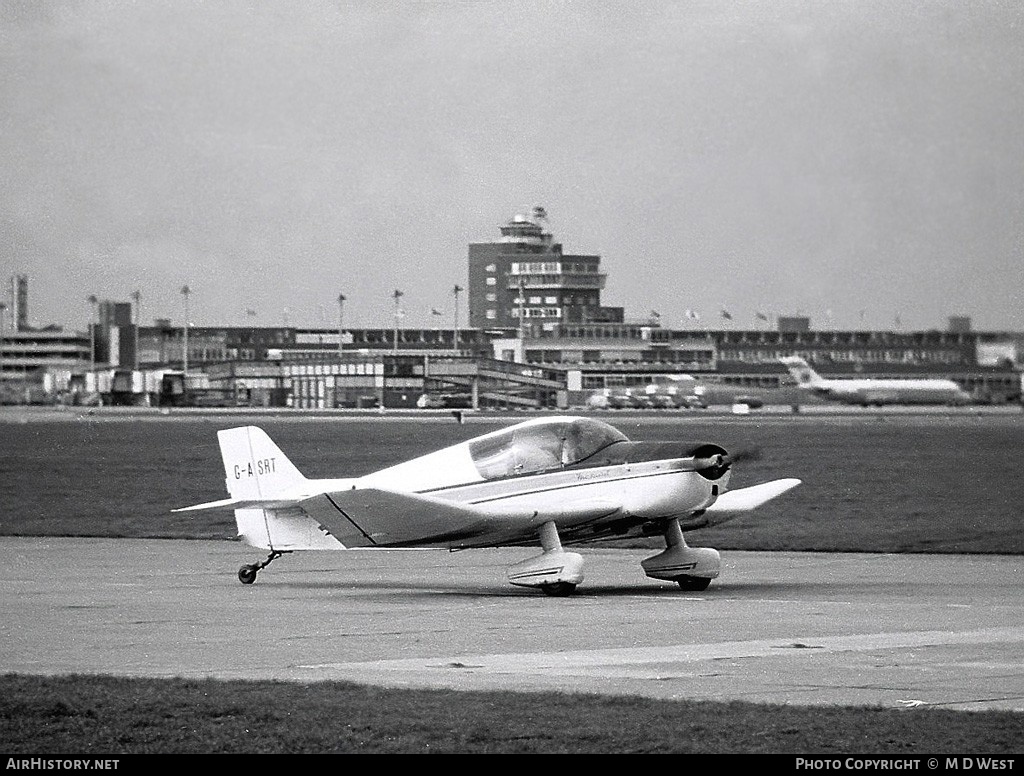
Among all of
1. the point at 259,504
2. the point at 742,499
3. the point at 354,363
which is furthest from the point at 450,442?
the point at 354,363

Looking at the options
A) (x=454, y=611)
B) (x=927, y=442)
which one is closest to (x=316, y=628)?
(x=454, y=611)

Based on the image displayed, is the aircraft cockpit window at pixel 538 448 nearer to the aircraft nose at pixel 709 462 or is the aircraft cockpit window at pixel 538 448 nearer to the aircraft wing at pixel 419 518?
the aircraft wing at pixel 419 518

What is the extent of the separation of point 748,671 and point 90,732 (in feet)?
16.5

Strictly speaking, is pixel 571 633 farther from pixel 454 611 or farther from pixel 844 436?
pixel 844 436

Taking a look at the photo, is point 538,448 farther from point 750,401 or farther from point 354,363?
point 354,363

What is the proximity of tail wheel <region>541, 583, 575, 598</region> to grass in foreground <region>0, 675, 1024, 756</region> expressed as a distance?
7299 millimetres

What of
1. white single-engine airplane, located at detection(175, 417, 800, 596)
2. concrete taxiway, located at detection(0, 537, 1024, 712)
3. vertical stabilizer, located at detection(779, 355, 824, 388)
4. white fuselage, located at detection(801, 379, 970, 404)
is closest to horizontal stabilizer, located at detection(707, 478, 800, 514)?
concrete taxiway, located at detection(0, 537, 1024, 712)

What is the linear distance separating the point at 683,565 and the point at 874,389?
52.0 meters

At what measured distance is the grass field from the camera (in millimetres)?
9078

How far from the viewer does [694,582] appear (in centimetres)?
1903

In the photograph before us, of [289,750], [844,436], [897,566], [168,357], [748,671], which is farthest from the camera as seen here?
[168,357]

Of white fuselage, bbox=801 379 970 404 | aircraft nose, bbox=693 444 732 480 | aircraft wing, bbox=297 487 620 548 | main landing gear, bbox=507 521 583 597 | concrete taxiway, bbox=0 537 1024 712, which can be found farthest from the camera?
white fuselage, bbox=801 379 970 404

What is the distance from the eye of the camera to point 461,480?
62.1 ft

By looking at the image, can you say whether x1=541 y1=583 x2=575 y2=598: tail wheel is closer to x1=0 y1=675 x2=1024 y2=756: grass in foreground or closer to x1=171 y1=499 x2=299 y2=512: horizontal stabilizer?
x1=171 y1=499 x2=299 y2=512: horizontal stabilizer
